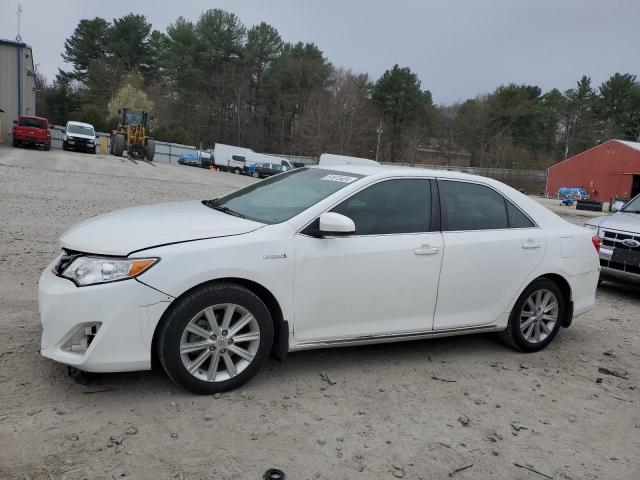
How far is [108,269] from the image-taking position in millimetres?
3266

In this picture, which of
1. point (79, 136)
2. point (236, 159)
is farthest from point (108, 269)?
point (236, 159)

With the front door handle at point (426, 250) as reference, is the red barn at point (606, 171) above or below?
above

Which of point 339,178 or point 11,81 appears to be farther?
point 11,81

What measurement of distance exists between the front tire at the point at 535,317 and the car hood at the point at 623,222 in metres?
3.05

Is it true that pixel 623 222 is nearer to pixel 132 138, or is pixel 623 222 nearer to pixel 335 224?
pixel 335 224

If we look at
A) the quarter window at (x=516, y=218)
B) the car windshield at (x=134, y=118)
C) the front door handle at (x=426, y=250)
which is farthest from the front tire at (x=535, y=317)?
the car windshield at (x=134, y=118)

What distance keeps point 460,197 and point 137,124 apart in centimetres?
3600

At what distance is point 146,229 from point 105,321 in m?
0.69

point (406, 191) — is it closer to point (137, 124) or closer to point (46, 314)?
point (46, 314)

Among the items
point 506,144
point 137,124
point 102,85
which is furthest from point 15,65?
point 506,144

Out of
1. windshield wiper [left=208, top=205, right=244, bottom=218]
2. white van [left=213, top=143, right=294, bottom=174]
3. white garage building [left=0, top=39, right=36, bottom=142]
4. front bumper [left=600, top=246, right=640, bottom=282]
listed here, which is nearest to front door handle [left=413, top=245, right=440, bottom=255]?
windshield wiper [left=208, top=205, right=244, bottom=218]

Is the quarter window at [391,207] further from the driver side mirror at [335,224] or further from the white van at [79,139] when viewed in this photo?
the white van at [79,139]

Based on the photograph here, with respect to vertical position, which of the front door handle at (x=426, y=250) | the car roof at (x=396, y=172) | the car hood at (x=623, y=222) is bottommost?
the front door handle at (x=426, y=250)

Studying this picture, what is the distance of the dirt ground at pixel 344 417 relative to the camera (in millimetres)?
2875
